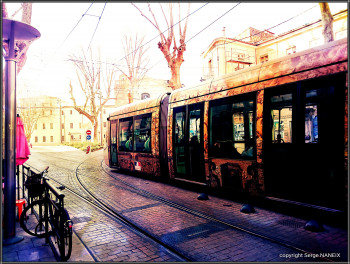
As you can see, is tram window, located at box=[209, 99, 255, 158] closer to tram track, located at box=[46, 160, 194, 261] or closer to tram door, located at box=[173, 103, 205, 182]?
tram door, located at box=[173, 103, 205, 182]

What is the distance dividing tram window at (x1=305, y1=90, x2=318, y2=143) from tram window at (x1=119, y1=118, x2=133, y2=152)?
→ 7.65 m

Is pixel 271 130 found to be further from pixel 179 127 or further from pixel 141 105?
pixel 141 105

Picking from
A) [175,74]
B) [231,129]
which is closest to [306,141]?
[231,129]

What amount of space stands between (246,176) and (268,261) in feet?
8.79

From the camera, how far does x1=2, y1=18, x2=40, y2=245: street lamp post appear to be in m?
4.17

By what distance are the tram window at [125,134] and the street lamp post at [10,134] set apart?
7.14 m

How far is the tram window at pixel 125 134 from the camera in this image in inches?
452

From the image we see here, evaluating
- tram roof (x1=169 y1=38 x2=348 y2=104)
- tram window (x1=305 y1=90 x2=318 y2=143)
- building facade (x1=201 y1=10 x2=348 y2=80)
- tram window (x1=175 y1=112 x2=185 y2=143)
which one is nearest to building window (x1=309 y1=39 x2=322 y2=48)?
building facade (x1=201 y1=10 x2=348 y2=80)

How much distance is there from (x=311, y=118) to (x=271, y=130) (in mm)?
A: 891

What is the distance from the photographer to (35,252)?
3.98m

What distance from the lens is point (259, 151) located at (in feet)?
19.1

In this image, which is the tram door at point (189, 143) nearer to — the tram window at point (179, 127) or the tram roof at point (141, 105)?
the tram window at point (179, 127)

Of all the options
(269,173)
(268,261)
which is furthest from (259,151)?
(268,261)

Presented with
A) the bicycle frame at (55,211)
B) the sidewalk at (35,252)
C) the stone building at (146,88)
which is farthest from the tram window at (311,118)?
the stone building at (146,88)
